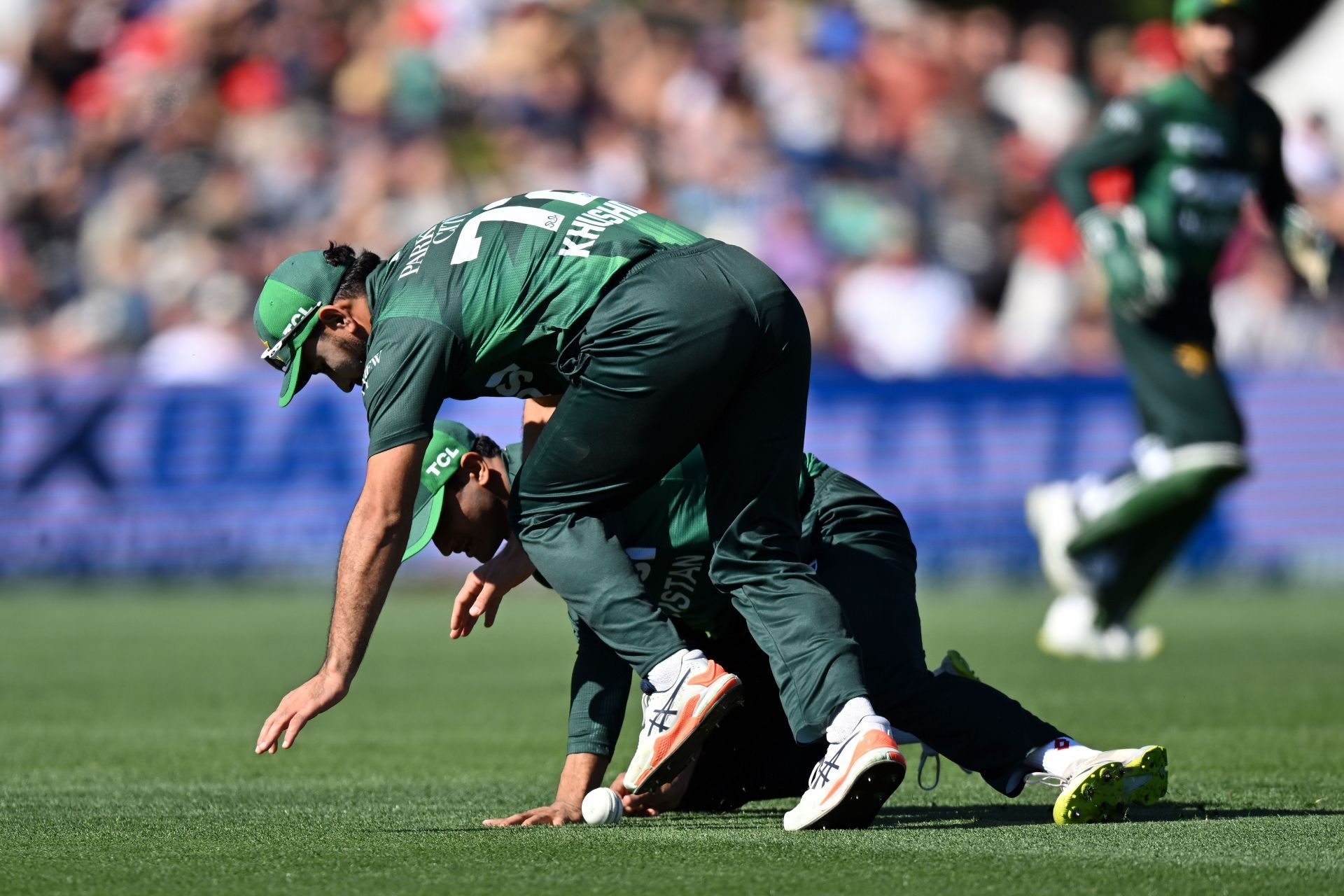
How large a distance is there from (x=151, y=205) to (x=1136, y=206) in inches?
408

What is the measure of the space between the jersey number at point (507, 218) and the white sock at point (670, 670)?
42.5 inches

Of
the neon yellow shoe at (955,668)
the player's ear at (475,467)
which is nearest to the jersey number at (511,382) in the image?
the player's ear at (475,467)

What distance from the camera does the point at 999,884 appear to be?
12.8ft

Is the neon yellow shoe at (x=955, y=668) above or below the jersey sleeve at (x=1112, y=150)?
below

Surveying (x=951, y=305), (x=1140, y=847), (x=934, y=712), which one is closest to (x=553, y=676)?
(x=934, y=712)

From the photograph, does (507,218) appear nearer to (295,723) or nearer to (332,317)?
(332,317)

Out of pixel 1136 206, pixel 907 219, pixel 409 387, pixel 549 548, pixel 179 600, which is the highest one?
pixel 409 387

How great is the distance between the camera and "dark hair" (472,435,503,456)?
5352 millimetres

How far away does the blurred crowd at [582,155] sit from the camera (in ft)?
55.7

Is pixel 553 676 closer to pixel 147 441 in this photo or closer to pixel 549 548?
pixel 549 548

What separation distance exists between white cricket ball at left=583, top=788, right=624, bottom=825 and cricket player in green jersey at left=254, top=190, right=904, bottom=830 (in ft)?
0.71

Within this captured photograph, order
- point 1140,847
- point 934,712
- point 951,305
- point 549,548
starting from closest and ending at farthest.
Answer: point 1140,847 → point 549,548 → point 934,712 → point 951,305

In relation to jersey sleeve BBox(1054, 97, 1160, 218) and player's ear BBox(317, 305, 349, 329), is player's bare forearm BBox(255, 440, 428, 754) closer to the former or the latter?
player's ear BBox(317, 305, 349, 329)

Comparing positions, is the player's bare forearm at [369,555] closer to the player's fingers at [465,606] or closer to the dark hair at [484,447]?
the player's fingers at [465,606]
